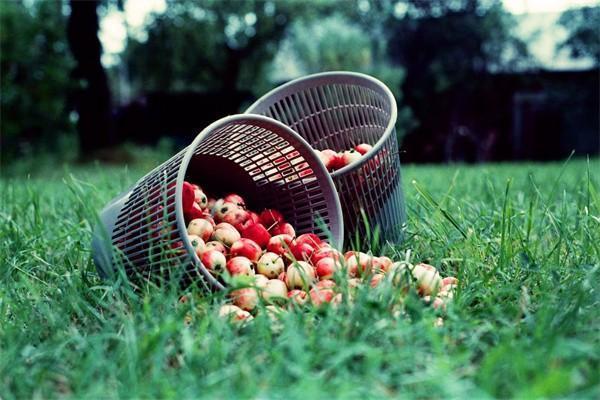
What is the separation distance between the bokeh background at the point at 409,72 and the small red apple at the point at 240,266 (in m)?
8.48

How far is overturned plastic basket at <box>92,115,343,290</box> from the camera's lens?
5.44ft

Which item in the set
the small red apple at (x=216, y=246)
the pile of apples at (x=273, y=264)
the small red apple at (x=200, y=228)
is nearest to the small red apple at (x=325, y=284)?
the pile of apples at (x=273, y=264)

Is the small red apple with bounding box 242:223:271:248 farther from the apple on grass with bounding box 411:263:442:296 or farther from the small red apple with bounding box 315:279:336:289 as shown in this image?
the apple on grass with bounding box 411:263:442:296

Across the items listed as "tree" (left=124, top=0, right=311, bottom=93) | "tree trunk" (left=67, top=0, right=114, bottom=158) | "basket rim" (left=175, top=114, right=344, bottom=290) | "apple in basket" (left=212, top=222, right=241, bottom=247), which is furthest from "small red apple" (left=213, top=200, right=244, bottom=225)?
"tree" (left=124, top=0, right=311, bottom=93)

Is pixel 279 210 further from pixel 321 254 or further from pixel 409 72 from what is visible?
pixel 409 72

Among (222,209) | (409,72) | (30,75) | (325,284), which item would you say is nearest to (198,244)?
(222,209)

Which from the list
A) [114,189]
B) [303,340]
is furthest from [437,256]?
[114,189]

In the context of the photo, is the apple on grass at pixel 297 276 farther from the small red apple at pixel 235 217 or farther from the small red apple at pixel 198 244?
the small red apple at pixel 235 217

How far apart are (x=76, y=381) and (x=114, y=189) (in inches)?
89.2

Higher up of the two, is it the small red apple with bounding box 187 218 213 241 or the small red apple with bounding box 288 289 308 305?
the small red apple with bounding box 187 218 213 241

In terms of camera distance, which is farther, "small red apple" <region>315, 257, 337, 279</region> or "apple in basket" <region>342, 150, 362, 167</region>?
"apple in basket" <region>342, 150, 362, 167</region>

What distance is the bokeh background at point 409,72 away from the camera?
11.4m

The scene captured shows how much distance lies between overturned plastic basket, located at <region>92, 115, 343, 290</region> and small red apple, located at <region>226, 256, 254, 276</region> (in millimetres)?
48

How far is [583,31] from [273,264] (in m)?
11.5
